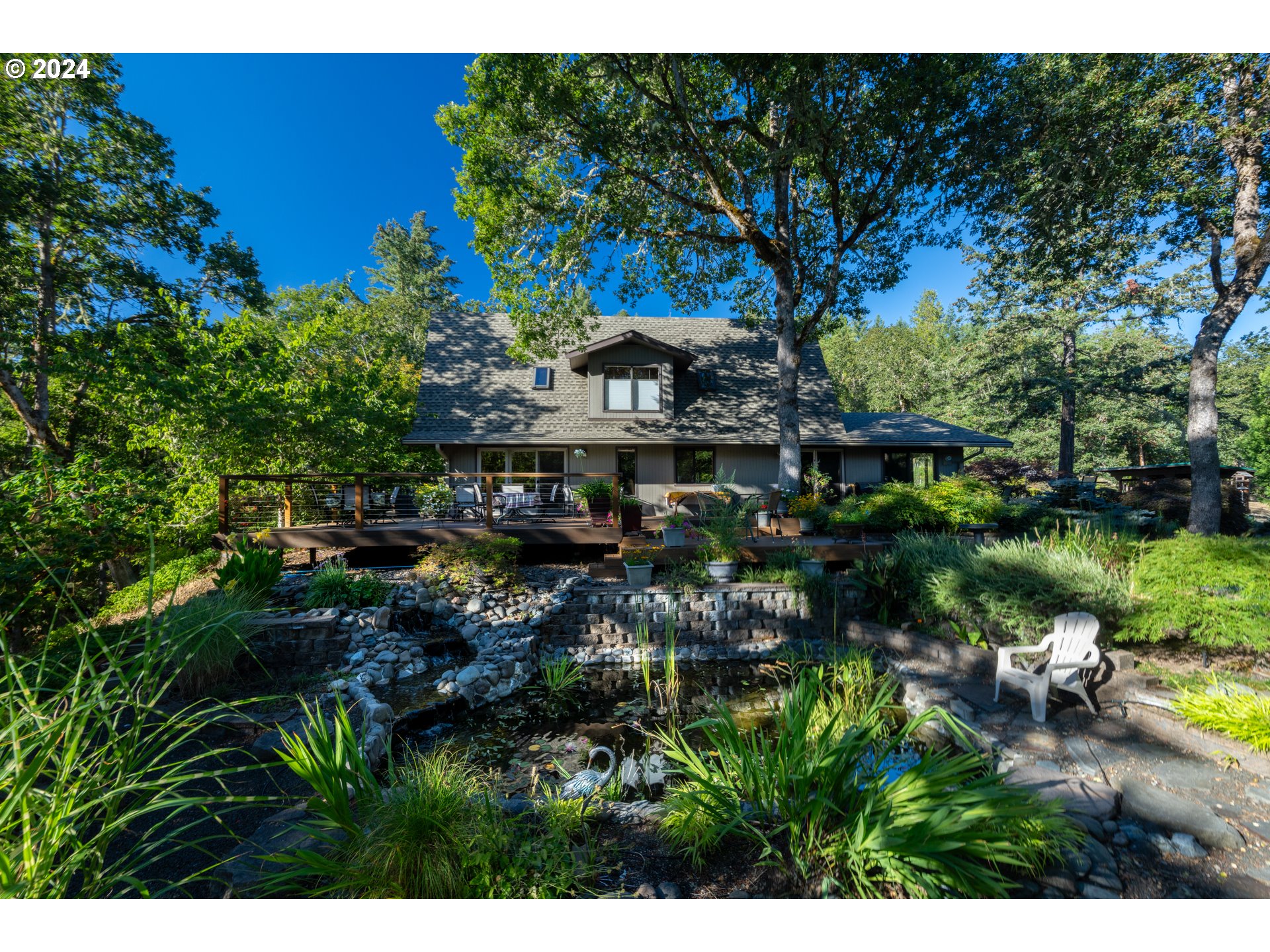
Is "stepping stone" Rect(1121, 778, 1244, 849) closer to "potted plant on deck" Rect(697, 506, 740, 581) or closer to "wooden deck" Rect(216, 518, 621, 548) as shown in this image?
"potted plant on deck" Rect(697, 506, 740, 581)

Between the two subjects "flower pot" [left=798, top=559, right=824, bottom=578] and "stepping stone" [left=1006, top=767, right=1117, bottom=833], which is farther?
"flower pot" [left=798, top=559, right=824, bottom=578]

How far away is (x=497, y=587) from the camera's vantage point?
23.0 ft

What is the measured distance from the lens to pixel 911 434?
14258 millimetres

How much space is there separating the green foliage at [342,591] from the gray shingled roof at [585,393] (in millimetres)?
6573

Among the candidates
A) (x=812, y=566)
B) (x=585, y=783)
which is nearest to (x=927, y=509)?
(x=812, y=566)

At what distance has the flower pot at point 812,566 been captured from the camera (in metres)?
6.90

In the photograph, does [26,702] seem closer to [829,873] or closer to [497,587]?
[829,873]

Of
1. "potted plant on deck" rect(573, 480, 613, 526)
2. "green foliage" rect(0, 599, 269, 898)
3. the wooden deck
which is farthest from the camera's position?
"potted plant on deck" rect(573, 480, 613, 526)

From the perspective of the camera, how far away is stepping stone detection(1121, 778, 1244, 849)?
2.28 m

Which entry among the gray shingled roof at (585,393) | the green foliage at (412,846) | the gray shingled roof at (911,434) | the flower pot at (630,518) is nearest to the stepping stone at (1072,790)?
the green foliage at (412,846)

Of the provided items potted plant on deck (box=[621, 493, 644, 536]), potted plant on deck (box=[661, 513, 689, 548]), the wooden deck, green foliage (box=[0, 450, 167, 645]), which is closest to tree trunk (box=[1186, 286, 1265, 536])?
potted plant on deck (box=[661, 513, 689, 548])

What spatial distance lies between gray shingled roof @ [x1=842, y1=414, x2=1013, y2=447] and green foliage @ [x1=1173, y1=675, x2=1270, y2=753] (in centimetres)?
1098

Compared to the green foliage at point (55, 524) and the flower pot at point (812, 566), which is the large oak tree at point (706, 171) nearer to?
the flower pot at point (812, 566)
